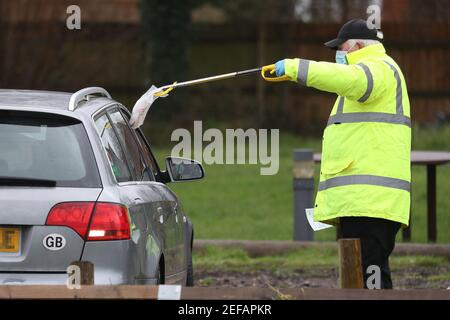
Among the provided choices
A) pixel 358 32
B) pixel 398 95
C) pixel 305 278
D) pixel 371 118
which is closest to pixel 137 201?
pixel 371 118

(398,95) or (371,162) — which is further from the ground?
(398,95)

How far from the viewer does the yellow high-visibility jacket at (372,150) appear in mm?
7266

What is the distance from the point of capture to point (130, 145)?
24.1ft

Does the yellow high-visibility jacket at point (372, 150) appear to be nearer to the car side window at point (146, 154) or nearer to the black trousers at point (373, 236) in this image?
the black trousers at point (373, 236)

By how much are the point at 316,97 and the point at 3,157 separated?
75.1ft

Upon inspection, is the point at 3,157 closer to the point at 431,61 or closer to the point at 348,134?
the point at 348,134

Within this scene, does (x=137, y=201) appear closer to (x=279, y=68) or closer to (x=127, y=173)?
(x=127, y=173)

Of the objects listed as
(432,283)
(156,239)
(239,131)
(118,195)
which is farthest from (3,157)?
(239,131)

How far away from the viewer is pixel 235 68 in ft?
94.2

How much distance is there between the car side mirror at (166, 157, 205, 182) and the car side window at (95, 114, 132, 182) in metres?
1.28

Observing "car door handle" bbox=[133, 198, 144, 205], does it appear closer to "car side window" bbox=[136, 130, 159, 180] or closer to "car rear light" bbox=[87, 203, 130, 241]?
"car rear light" bbox=[87, 203, 130, 241]

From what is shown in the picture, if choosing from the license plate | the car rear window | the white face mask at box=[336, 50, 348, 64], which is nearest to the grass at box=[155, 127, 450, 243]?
the white face mask at box=[336, 50, 348, 64]

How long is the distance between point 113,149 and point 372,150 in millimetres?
1654

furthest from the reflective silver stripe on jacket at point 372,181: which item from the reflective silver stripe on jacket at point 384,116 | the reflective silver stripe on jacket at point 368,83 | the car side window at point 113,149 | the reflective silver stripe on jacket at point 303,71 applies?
the car side window at point 113,149
